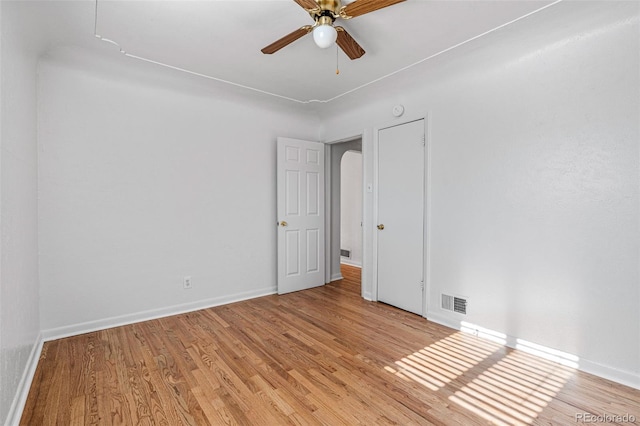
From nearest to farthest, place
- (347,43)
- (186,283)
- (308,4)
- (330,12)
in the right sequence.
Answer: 1. (308,4)
2. (330,12)
3. (347,43)
4. (186,283)

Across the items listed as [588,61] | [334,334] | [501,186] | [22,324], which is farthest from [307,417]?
[588,61]

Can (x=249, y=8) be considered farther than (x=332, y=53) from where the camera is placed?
No

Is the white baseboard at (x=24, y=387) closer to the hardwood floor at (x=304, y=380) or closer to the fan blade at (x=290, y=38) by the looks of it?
the hardwood floor at (x=304, y=380)

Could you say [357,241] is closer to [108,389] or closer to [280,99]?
[280,99]

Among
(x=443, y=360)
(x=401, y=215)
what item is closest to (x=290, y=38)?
(x=401, y=215)

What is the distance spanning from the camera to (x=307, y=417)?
1.69 metres

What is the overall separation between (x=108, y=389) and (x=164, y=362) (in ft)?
1.26

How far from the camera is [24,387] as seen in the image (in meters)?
1.87

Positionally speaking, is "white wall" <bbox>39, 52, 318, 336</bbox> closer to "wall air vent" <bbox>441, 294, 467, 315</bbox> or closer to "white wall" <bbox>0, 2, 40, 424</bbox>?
"white wall" <bbox>0, 2, 40, 424</bbox>

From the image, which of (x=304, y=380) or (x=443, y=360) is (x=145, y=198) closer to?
(x=304, y=380)

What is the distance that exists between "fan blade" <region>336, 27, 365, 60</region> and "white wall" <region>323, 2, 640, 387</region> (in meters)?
0.93

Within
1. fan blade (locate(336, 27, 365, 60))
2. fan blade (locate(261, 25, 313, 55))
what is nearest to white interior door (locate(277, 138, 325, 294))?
fan blade (locate(261, 25, 313, 55))

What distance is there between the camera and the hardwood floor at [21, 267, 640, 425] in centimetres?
172

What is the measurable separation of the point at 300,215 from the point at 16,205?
2.85 m
